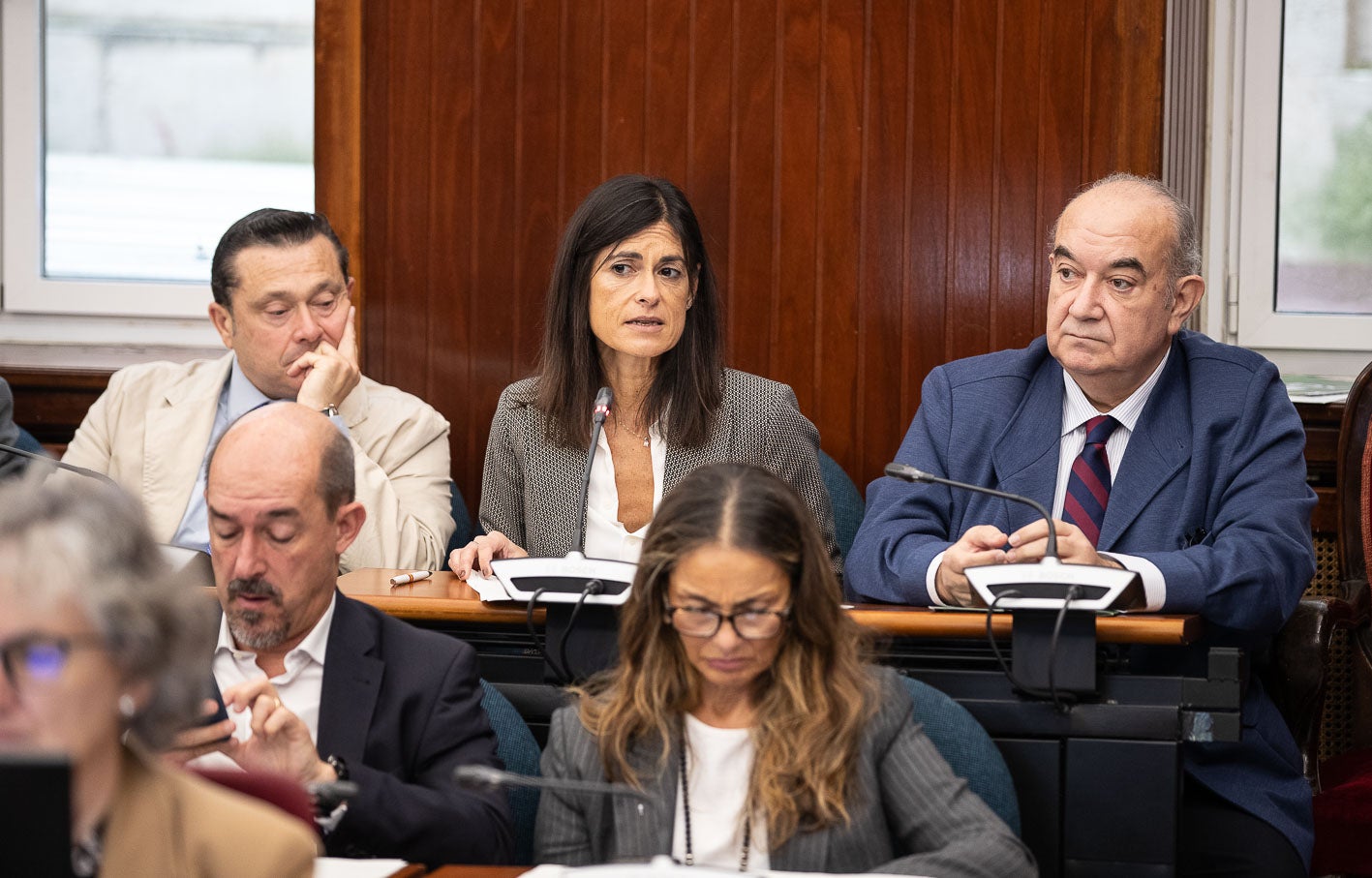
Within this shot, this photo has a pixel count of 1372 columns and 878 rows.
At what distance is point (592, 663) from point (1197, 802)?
1.02 meters

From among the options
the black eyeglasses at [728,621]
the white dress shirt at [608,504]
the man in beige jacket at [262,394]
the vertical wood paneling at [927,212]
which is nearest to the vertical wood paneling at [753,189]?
the vertical wood paneling at [927,212]

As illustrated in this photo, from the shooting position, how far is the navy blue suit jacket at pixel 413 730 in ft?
6.43

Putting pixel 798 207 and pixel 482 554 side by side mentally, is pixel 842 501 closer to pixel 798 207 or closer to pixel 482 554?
pixel 798 207

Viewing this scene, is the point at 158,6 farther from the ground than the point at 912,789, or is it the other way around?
the point at 158,6

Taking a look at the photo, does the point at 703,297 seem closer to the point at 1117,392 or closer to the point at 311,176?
the point at 1117,392

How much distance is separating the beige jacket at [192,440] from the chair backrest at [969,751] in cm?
147

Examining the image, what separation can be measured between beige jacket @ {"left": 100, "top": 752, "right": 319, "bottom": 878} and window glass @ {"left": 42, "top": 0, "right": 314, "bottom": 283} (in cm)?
323

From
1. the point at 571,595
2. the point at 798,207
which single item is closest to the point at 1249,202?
the point at 798,207

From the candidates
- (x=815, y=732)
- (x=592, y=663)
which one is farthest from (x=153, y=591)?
(x=592, y=663)

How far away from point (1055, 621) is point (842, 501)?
135cm

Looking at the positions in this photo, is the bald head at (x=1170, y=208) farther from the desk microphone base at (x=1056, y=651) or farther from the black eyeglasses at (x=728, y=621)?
the black eyeglasses at (x=728, y=621)

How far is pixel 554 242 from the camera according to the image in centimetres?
399

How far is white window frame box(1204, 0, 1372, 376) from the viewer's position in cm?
393

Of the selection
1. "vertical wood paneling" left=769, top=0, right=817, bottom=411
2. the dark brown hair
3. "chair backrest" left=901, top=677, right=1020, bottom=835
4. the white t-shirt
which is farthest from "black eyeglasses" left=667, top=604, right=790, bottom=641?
"vertical wood paneling" left=769, top=0, right=817, bottom=411
